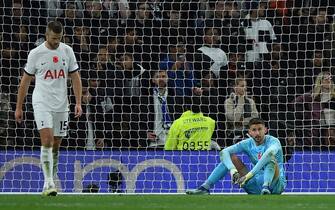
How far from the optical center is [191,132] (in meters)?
14.4

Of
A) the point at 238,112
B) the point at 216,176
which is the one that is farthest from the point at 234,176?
the point at 238,112

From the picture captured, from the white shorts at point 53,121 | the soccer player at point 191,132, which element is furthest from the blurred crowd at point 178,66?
the white shorts at point 53,121

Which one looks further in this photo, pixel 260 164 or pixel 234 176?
pixel 260 164

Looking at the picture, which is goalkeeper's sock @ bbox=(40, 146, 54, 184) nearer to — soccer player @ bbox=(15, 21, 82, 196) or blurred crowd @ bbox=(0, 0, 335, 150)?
soccer player @ bbox=(15, 21, 82, 196)

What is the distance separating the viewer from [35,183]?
13.7 m

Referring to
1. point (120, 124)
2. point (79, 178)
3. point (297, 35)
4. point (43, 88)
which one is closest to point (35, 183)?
point (79, 178)

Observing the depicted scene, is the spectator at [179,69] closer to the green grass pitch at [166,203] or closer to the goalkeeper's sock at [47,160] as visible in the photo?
the goalkeeper's sock at [47,160]

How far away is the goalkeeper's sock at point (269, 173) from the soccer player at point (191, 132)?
255 cm

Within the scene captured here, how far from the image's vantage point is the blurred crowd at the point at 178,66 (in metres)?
14.6

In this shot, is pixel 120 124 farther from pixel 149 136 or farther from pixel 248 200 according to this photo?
pixel 248 200

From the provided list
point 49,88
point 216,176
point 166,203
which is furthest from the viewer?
point 216,176

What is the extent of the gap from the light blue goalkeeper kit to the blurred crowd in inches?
82.6

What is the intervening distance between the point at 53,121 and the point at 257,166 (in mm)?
2564

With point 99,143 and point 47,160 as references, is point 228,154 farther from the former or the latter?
point 99,143
